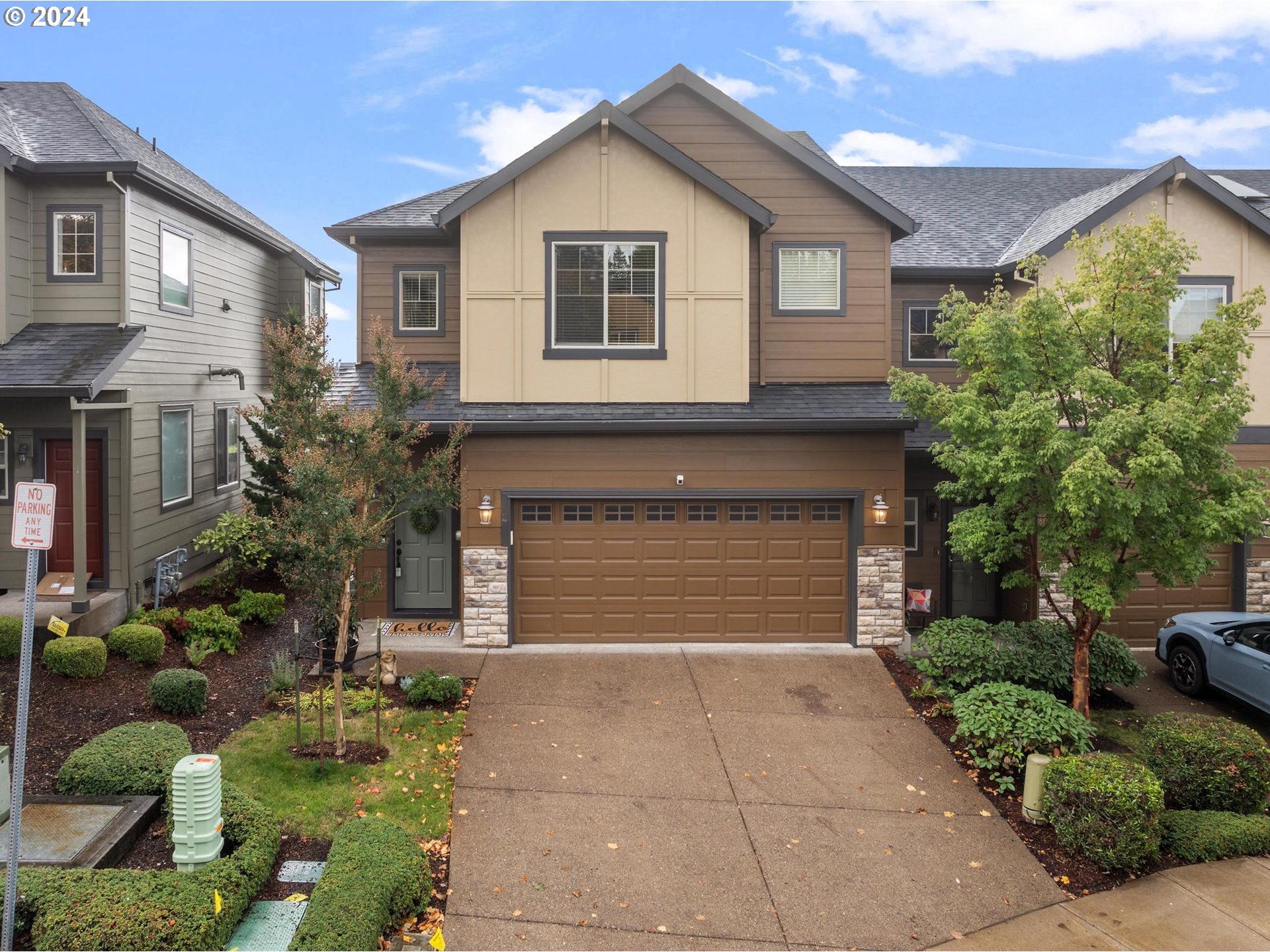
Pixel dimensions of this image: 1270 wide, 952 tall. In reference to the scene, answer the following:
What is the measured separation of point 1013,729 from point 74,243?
558 inches

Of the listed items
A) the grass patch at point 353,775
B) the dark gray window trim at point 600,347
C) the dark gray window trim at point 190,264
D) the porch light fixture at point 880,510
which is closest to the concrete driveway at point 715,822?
the grass patch at point 353,775

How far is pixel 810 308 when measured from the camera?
43.1ft

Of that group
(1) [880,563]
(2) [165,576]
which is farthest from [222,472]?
(1) [880,563]

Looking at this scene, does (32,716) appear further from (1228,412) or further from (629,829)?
(1228,412)

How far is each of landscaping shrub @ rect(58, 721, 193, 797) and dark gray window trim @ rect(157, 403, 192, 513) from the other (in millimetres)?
7091

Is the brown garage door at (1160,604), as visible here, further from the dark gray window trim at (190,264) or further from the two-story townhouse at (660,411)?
the dark gray window trim at (190,264)

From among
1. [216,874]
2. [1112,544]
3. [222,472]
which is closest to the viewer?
[216,874]

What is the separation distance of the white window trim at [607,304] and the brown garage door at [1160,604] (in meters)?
8.43

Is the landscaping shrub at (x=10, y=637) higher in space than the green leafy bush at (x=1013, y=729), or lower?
higher

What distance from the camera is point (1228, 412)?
28.0 feet

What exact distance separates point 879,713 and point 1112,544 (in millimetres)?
3172

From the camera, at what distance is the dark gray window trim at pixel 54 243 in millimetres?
12617

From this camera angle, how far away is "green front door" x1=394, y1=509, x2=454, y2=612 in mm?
13305

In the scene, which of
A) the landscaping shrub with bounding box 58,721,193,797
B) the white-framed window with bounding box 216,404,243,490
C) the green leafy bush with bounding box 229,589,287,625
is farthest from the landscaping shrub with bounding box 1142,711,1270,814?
the white-framed window with bounding box 216,404,243,490
